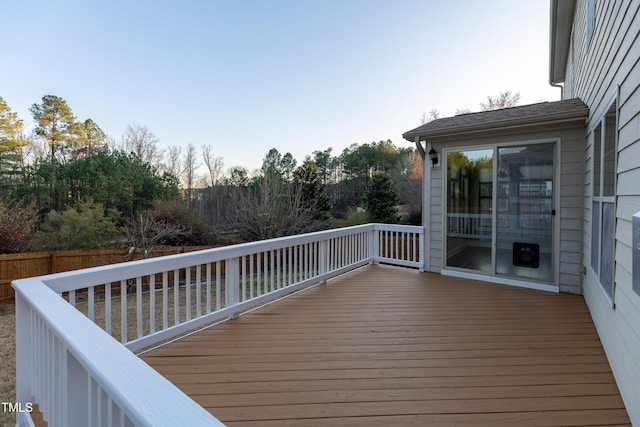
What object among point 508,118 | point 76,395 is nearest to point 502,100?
point 508,118

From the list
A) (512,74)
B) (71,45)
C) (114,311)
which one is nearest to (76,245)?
(114,311)

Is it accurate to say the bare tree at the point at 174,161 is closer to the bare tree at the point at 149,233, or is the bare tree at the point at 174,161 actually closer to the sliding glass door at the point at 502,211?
the bare tree at the point at 149,233

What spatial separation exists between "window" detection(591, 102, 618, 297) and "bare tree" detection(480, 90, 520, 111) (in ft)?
52.7

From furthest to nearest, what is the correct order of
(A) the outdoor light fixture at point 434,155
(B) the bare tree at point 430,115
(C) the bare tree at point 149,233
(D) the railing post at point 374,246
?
(B) the bare tree at point 430,115 → (C) the bare tree at point 149,233 → (D) the railing post at point 374,246 → (A) the outdoor light fixture at point 434,155

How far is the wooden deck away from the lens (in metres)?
1.93

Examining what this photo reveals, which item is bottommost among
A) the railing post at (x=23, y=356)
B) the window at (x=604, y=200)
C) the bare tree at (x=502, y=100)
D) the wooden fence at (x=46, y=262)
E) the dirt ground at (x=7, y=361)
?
the dirt ground at (x=7, y=361)

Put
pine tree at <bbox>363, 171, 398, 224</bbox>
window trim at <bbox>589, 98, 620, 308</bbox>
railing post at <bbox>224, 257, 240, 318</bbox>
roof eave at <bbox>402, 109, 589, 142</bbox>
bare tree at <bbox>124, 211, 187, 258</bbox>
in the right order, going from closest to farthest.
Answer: window trim at <bbox>589, 98, 620, 308</bbox>, railing post at <bbox>224, 257, 240, 318</bbox>, roof eave at <bbox>402, 109, 589, 142</bbox>, bare tree at <bbox>124, 211, 187, 258</bbox>, pine tree at <bbox>363, 171, 398, 224</bbox>

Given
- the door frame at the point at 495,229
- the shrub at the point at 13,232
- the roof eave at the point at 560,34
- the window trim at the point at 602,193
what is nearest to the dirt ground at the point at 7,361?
the shrub at the point at 13,232

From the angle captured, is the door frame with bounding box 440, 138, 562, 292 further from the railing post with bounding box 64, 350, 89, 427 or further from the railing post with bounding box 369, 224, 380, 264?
the railing post with bounding box 64, 350, 89, 427

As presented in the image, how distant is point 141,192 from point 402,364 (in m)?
11.9

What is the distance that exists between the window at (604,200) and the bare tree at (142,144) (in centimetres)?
1421

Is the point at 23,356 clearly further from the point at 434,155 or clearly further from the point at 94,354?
the point at 434,155

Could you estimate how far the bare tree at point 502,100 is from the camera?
672 inches

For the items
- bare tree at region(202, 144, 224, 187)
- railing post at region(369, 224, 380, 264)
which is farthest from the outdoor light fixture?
bare tree at region(202, 144, 224, 187)
